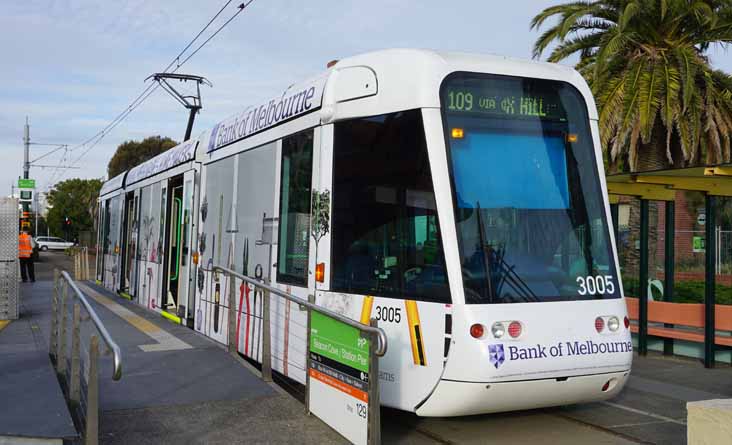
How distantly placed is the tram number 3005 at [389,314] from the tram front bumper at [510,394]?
649 millimetres

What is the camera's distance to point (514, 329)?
6004mm

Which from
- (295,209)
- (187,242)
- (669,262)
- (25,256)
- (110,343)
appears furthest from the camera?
(25,256)

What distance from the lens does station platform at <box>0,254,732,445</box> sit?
6.41 metres

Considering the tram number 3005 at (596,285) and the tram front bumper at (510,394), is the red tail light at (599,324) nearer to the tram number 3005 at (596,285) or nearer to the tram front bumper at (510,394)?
the tram number 3005 at (596,285)

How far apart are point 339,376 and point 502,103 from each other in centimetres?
257

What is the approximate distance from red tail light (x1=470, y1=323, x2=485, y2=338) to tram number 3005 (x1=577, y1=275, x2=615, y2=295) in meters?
1.06

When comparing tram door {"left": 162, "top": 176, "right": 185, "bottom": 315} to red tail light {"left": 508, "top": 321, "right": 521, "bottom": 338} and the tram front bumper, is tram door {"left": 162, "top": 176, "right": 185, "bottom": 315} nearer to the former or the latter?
the tram front bumper

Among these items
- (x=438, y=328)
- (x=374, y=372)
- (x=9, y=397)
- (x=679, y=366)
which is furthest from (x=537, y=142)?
(x=679, y=366)

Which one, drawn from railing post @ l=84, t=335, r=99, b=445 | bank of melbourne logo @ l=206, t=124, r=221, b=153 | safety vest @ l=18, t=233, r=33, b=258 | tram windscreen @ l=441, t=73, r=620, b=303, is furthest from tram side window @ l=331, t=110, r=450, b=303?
safety vest @ l=18, t=233, r=33, b=258

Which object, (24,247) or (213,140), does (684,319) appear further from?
(24,247)

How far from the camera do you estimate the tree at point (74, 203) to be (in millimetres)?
79375

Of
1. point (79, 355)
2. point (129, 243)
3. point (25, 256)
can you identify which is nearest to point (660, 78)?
point (129, 243)

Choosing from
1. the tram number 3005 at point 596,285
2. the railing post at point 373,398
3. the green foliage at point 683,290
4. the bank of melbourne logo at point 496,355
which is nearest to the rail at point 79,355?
the railing post at point 373,398

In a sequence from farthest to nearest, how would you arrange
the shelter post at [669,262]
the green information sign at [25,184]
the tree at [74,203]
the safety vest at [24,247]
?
the tree at [74,203], the green information sign at [25,184], the safety vest at [24,247], the shelter post at [669,262]
